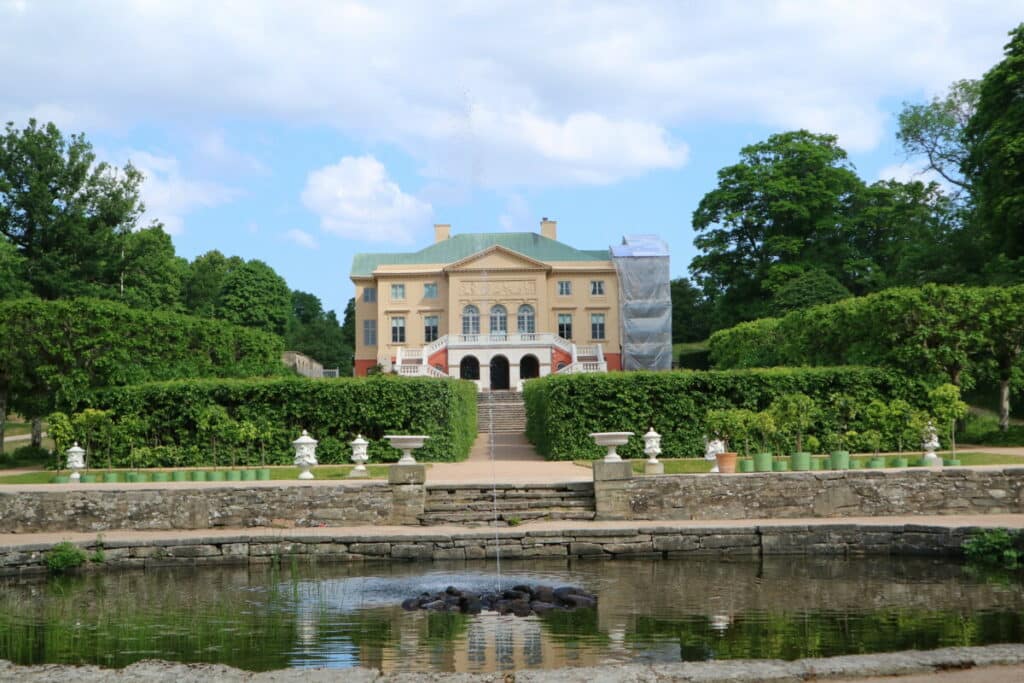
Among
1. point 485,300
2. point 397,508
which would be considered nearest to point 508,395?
point 485,300

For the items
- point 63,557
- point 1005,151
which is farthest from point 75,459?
point 1005,151

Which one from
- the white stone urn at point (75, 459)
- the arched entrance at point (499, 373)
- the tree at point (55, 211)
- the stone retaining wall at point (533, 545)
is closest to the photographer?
the stone retaining wall at point (533, 545)

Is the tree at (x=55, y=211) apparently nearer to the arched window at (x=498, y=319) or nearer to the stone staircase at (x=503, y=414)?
the stone staircase at (x=503, y=414)

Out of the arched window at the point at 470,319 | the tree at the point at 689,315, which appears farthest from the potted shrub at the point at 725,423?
the tree at the point at 689,315

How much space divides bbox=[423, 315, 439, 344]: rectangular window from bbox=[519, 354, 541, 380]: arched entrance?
24.0ft

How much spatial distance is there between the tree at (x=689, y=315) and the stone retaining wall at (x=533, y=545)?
2094 inches

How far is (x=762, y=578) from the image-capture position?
9.13 meters

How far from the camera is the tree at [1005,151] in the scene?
25.7 meters

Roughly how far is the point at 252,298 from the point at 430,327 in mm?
13672

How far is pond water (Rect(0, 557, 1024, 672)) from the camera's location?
627 centimetres

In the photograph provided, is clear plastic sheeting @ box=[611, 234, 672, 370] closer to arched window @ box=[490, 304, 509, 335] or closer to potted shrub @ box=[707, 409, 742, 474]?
arched window @ box=[490, 304, 509, 335]

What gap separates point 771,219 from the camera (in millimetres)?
44031

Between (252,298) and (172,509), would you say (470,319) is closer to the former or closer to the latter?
(252,298)

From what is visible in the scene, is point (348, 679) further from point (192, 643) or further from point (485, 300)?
point (485, 300)
